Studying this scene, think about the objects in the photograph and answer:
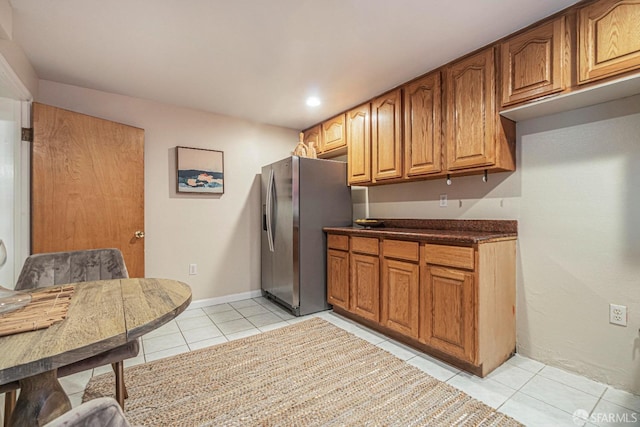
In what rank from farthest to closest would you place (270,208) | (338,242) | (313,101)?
(270,208), (313,101), (338,242)

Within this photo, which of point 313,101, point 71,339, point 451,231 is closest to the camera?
point 71,339

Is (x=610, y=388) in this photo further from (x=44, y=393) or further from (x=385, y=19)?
(x=44, y=393)

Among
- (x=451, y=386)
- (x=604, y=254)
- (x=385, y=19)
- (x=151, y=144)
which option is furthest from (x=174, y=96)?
(x=604, y=254)

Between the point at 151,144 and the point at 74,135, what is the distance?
70 centimetres

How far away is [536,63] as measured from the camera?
73.5 inches

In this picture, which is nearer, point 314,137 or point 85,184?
point 85,184

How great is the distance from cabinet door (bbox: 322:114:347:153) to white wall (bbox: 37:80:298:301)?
2.16 feet

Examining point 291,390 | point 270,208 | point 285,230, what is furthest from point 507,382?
point 270,208

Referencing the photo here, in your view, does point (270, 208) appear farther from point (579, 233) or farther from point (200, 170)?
point (579, 233)

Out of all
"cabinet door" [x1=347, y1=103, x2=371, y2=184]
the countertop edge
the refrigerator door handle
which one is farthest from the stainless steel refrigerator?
the countertop edge

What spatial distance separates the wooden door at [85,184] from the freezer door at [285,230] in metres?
1.34

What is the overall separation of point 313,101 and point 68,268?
2.51m

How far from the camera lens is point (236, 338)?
8.32 ft

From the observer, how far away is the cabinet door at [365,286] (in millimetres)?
2577
